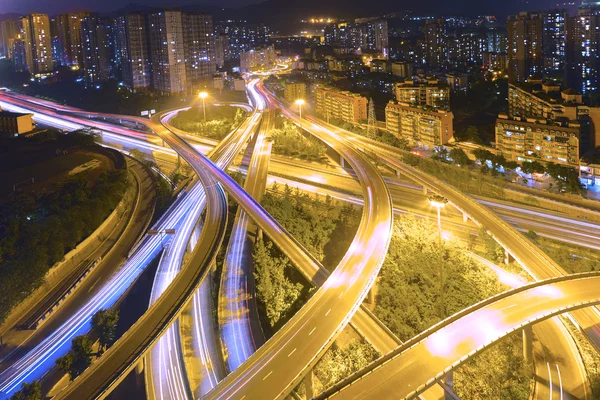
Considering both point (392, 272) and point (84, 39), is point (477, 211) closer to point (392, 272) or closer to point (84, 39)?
point (392, 272)

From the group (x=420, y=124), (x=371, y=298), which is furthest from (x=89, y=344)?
(x=420, y=124)

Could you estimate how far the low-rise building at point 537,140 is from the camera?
527 inches

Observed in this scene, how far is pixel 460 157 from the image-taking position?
14562mm

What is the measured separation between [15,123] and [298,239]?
1425 cm

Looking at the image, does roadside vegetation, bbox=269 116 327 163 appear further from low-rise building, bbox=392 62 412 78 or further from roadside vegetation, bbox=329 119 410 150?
low-rise building, bbox=392 62 412 78

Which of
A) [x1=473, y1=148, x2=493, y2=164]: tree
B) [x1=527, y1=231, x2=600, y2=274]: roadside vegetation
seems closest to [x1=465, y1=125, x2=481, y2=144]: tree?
[x1=473, y1=148, x2=493, y2=164]: tree

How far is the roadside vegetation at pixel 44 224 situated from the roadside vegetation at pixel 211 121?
6.63 meters

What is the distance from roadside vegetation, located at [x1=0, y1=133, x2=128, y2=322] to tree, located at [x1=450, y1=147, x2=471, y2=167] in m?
9.44

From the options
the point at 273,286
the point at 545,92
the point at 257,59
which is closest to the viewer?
the point at 273,286

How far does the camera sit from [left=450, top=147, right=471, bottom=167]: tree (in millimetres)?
14483

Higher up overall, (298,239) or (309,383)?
(298,239)

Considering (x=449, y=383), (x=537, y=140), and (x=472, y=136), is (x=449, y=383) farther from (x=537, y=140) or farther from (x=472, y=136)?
(x=472, y=136)

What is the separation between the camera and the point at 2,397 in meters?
6.56

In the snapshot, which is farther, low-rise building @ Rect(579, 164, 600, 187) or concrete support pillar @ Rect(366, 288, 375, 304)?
low-rise building @ Rect(579, 164, 600, 187)
